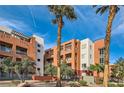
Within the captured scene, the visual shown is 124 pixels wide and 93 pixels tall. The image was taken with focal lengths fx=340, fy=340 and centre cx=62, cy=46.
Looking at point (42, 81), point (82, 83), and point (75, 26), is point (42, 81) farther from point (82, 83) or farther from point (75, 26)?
point (75, 26)

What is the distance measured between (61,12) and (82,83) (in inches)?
151

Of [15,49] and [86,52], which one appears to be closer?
[15,49]

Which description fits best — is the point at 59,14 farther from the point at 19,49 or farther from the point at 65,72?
the point at 19,49

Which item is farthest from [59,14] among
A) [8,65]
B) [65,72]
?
[8,65]

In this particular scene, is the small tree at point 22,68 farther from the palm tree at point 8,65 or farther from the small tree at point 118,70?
the small tree at point 118,70

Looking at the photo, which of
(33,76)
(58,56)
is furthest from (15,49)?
(58,56)

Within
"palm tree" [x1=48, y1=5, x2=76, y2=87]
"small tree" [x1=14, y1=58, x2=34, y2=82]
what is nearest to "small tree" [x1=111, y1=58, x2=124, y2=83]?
"palm tree" [x1=48, y1=5, x2=76, y2=87]

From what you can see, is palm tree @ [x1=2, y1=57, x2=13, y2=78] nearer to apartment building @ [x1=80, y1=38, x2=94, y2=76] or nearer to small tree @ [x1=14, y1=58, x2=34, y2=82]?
small tree @ [x1=14, y1=58, x2=34, y2=82]

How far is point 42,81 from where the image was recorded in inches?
715

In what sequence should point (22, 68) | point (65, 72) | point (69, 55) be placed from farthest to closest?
point (69, 55)
point (65, 72)
point (22, 68)

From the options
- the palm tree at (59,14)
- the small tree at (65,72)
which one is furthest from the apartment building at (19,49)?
the palm tree at (59,14)
